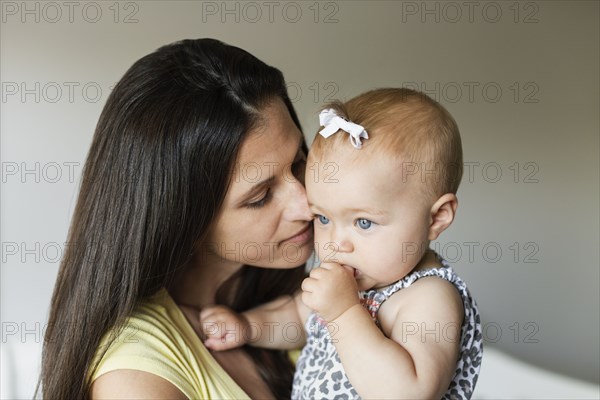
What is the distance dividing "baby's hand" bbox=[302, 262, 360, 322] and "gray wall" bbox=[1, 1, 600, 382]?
2.27 meters

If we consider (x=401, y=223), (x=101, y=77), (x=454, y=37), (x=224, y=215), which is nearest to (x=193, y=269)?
(x=224, y=215)

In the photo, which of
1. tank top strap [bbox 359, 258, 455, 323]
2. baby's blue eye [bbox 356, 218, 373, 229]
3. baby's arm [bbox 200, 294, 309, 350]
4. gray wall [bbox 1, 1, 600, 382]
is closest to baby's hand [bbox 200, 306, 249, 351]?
baby's arm [bbox 200, 294, 309, 350]

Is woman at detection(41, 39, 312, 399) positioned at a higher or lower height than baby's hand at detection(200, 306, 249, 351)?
higher

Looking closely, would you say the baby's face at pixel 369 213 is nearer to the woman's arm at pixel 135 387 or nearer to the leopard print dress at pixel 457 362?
the leopard print dress at pixel 457 362

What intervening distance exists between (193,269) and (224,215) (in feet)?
0.85

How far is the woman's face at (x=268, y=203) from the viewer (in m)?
1.49

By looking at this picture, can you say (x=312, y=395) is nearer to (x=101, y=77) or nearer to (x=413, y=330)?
(x=413, y=330)

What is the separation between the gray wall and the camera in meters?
3.32

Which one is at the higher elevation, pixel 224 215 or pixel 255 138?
pixel 255 138

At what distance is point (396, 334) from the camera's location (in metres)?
1.29

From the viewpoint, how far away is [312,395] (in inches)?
56.8

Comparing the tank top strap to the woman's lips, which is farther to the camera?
the woman's lips

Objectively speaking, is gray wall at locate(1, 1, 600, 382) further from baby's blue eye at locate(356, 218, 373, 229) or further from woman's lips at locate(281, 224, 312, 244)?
baby's blue eye at locate(356, 218, 373, 229)

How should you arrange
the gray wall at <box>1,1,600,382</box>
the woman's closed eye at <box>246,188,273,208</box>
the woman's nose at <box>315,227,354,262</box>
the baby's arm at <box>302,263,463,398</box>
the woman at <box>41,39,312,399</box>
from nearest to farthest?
the baby's arm at <box>302,263,463,398</box>
the woman's nose at <box>315,227,354,262</box>
the woman at <box>41,39,312,399</box>
the woman's closed eye at <box>246,188,273,208</box>
the gray wall at <box>1,1,600,382</box>
